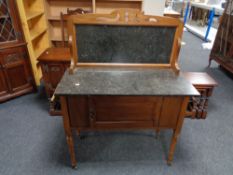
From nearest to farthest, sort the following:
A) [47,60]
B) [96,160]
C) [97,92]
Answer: [97,92], [96,160], [47,60]

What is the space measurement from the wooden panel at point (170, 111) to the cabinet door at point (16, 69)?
74.4 inches

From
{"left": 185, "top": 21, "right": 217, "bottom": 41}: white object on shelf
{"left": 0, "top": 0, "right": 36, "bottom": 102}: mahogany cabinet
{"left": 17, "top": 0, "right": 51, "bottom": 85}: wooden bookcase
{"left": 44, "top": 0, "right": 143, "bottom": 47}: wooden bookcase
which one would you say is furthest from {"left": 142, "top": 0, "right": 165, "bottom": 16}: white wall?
{"left": 185, "top": 21, "right": 217, "bottom": 41}: white object on shelf

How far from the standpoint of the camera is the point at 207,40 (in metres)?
5.18

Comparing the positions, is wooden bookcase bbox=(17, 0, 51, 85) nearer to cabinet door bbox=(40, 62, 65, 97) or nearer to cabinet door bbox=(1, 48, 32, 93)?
cabinet door bbox=(1, 48, 32, 93)

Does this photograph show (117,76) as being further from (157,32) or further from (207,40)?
(207,40)

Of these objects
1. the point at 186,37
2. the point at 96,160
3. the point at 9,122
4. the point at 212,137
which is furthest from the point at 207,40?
the point at 9,122

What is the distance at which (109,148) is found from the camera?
1.68 meters

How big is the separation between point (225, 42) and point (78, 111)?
3.22 m

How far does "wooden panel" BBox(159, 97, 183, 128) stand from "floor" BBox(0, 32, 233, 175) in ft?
1.60

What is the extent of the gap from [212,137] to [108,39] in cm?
150

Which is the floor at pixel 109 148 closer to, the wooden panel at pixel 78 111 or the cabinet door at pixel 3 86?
the cabinet door at pixel 3 86

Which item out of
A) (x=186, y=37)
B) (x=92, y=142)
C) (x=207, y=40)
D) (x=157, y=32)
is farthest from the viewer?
(x=186, y=37)

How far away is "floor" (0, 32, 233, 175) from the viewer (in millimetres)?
1489

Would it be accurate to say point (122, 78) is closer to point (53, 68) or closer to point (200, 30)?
point (53, 68)
